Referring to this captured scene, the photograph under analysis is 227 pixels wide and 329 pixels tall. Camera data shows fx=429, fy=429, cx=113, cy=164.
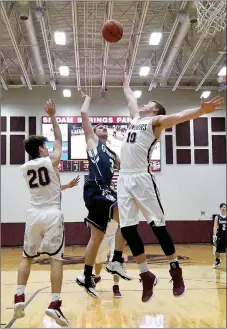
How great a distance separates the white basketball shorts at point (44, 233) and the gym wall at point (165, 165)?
12.2m

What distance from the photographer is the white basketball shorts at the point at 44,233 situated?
4.98m

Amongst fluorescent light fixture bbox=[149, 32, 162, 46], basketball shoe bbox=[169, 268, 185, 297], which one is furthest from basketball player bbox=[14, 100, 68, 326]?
fluorescent light fixture bbox=[149, 32, 162, 46]

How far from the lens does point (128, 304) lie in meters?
6.77

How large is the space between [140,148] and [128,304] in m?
3.13

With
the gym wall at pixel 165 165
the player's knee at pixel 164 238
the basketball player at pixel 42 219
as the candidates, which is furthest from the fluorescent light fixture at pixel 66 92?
the player's knee at pixel 164 238

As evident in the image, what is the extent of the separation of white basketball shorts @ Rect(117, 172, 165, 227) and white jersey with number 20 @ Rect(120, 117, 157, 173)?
120 millimetres

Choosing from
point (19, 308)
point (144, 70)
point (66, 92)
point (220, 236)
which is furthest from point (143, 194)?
point (66, 92)

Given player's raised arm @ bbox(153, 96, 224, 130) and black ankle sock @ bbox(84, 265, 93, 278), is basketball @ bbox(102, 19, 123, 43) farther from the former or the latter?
black ankle sock @ bbox(84, 265, 93, 278)

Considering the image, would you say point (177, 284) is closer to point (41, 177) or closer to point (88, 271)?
point (88, 271)

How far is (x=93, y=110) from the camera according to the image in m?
17.6

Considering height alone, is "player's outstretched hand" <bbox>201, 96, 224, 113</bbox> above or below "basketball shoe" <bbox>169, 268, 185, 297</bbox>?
above

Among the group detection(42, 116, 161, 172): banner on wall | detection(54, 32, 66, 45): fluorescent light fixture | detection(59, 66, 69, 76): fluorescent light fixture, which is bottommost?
detection(42, 116, 161, 172): banner on wall

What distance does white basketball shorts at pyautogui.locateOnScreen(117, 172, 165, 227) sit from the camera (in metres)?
4.58

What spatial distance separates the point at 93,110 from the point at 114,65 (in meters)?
2.85
